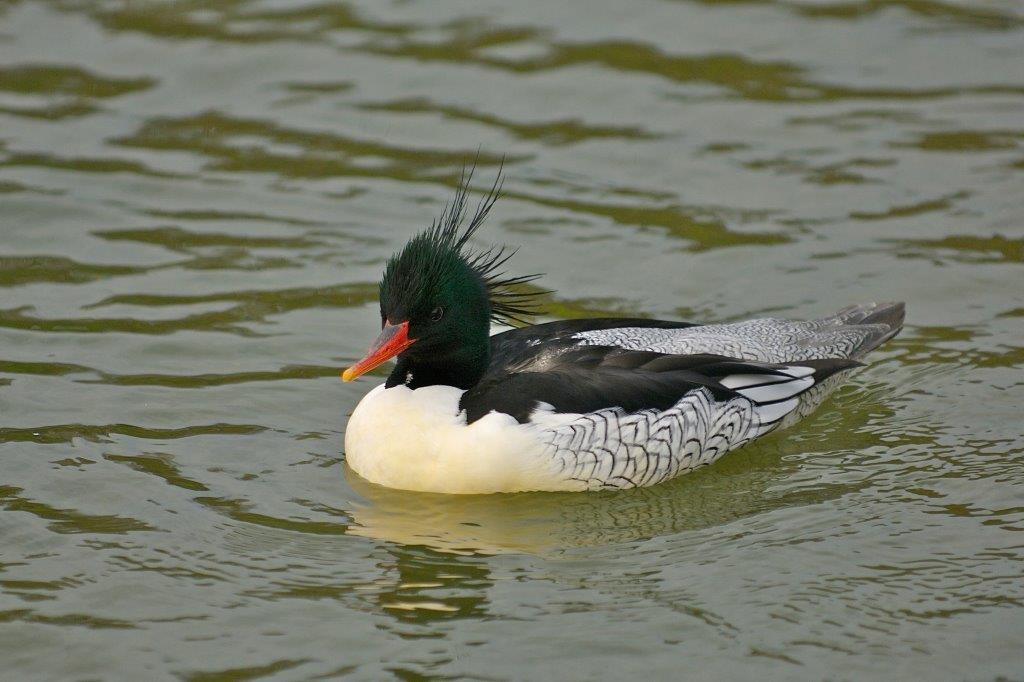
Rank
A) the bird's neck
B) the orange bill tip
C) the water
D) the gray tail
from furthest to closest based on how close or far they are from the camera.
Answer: the gray tail → the bird's neck → the orange bill tip → the water

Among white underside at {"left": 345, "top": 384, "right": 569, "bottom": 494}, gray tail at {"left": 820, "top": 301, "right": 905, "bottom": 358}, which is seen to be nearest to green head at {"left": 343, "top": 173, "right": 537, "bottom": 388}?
white underside at {"left": 345, "top": 384, "right": 569, "bottom": 494}

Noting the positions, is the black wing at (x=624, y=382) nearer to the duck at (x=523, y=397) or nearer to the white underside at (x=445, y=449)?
the duck at (x=523, y=397)

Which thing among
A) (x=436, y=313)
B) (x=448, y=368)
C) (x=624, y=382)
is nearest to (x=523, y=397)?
(x=448, y=368)

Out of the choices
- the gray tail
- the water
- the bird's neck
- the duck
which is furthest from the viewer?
the gray tail

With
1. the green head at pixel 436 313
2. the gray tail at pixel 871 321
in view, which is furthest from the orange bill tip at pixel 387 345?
the gray tail at pixel 871 321

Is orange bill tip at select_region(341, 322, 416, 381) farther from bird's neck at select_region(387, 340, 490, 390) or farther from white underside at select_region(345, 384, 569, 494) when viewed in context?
white underside at select_region(345, 384, 569, 494)

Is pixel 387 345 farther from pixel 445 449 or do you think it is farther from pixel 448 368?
pixel 445 449

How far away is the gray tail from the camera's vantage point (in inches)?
443

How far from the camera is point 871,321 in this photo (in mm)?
11469

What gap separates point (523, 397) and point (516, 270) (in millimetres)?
3546

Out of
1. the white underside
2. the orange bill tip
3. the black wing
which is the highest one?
the orange bill tip

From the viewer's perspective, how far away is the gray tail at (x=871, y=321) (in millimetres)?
11242

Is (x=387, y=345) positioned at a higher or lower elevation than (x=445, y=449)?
higher

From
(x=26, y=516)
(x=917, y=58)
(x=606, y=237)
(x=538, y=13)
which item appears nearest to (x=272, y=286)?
(x=606, y=237)
